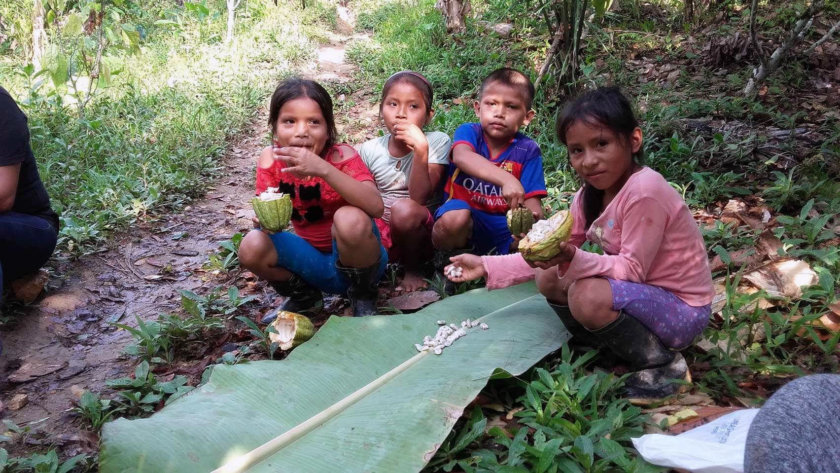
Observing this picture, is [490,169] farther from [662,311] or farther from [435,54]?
[435,54]

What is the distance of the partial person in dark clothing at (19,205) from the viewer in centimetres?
292

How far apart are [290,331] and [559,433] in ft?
3.92

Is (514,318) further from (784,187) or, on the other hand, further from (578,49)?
(578,49)

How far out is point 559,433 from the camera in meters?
1.91

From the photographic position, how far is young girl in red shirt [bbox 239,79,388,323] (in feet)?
8.63

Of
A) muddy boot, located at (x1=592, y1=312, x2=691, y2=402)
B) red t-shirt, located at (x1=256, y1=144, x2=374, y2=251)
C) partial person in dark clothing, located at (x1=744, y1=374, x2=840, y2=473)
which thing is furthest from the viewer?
red t-shirt, located at (x1=256, y1=144, x2=374, y2=251)

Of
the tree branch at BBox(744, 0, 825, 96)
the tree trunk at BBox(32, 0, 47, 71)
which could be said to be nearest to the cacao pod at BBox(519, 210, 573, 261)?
the tree branch at BBox(744, 0, 825, 96)

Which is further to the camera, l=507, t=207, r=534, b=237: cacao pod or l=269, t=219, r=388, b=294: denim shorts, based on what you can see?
l=269, t=219, r=388, b=294: denim shorts

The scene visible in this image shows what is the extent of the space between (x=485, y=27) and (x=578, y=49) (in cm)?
345

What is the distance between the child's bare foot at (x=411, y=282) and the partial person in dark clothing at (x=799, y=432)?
213cm

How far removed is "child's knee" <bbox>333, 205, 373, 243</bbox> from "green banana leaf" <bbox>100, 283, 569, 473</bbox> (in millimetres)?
363

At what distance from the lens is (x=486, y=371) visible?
2.09 meters

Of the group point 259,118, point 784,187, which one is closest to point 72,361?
point 784,187

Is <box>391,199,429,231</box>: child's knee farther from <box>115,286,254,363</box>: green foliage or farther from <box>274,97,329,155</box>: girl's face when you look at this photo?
<box>115,286,254,363</box>: green foliage
